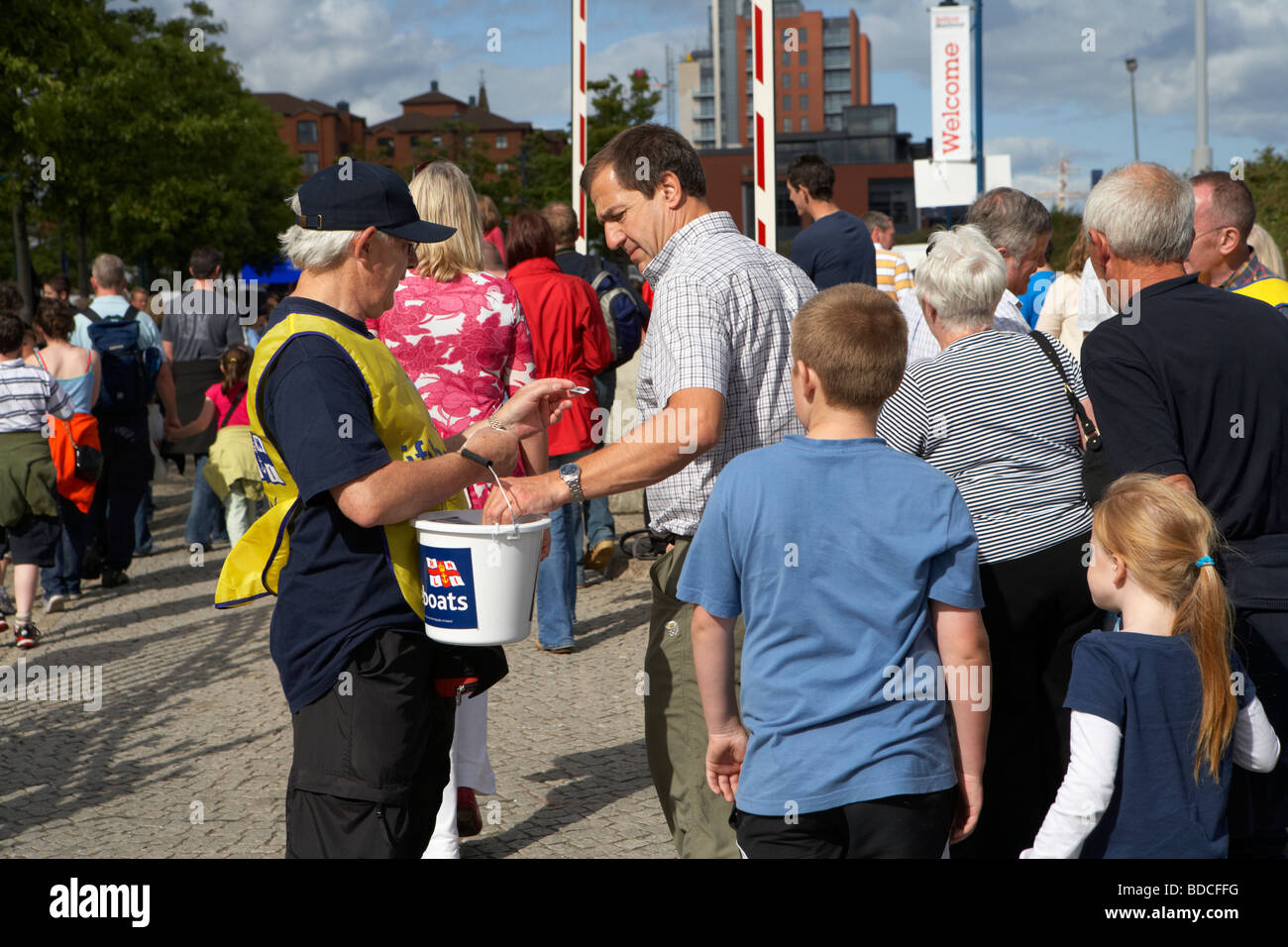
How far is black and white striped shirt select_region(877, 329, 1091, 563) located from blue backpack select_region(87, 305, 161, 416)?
24.8 feet

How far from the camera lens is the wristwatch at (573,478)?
3.00 m

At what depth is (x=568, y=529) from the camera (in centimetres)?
715

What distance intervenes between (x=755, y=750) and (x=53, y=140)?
2594 centimetres

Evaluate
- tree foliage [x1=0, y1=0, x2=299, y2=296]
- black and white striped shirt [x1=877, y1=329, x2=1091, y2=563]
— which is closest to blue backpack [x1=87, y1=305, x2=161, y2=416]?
black and white striped shirt [x1=877, y1=329, x2=1091, y2=563]

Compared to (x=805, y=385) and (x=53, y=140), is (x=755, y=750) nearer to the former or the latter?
(x=805, y=385)

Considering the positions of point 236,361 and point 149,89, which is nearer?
point 236,361

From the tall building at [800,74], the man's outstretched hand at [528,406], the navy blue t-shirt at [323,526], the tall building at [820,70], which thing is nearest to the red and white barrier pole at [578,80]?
the man's outstretched hand at [528,406]

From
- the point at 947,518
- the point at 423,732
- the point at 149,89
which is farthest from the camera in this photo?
the point at 149,89

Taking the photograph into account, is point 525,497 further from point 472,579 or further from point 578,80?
point 578,80

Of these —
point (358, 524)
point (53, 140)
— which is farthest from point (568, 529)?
point (53, 140)

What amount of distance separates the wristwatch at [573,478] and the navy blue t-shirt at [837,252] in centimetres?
449

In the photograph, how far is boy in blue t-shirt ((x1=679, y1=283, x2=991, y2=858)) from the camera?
97.3 inches

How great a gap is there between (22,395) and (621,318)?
12.6ft

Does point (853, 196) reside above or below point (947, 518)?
above
